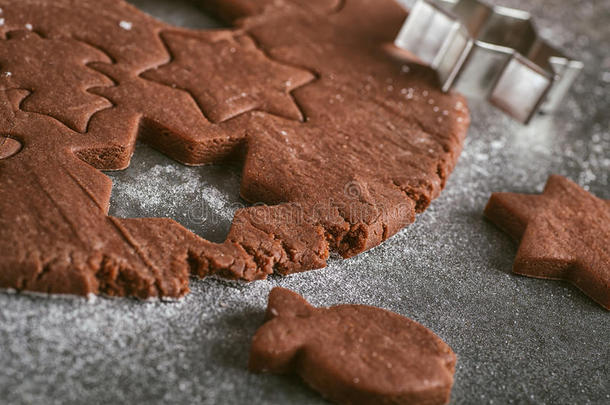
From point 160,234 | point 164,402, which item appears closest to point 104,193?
point 160,234

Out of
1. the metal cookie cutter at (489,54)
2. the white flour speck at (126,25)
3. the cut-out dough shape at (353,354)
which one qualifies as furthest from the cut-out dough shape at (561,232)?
the white flour speck at (126,25)

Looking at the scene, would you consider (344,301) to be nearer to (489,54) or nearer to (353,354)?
(353,354)

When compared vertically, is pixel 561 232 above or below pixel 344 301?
above

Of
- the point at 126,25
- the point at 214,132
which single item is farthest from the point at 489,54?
the point at 126,25

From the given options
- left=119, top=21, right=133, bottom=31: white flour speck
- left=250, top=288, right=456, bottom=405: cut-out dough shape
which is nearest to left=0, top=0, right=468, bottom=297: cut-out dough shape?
left=119, top=21, right=133, bottom=31: white flour speck

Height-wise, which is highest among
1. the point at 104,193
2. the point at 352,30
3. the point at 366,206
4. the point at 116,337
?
the point at 352,30

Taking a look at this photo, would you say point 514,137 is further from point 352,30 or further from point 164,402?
point 164,402

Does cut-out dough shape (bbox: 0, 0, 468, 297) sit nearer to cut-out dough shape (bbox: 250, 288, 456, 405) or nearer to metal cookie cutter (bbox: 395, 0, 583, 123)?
metal cookie cutter (bbox: 395, 0, 583, 123)
